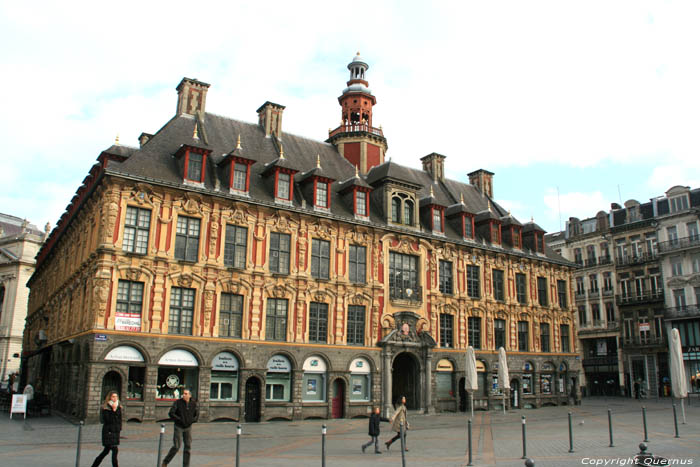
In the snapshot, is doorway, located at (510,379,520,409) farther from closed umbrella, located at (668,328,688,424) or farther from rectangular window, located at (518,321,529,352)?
closed umbrella, located at (668,328,688,424)

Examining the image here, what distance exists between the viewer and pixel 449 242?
38.9 meters

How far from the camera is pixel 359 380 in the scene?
109 feet

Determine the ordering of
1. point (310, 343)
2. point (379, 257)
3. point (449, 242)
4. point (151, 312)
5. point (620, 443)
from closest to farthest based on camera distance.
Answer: point (620, 443) < point (151, 312) < point (310, 343) < point (379, 257) < point (449, 242)

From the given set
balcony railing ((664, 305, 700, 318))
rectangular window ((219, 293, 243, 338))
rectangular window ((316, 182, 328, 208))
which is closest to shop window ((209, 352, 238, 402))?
rectangular window ((219, 293, 243, 338))

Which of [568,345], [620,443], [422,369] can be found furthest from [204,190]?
[568,345]

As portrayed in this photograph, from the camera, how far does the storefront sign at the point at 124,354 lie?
2625cm

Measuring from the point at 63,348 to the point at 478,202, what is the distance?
3152cm

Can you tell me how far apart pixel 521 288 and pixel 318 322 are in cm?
1797

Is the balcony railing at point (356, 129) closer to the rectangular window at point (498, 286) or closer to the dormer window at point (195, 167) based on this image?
the rectangular window at point (498, 286)

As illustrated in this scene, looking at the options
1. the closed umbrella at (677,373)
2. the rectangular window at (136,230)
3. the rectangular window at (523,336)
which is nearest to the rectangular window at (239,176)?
the rectangular window at (136,230)

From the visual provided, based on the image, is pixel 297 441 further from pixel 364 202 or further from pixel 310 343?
pixel 364 202

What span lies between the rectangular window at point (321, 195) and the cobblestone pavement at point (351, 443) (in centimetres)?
1198

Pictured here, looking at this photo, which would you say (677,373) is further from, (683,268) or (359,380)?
(683,268)

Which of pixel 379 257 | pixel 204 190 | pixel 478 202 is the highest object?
pixel 478 202
